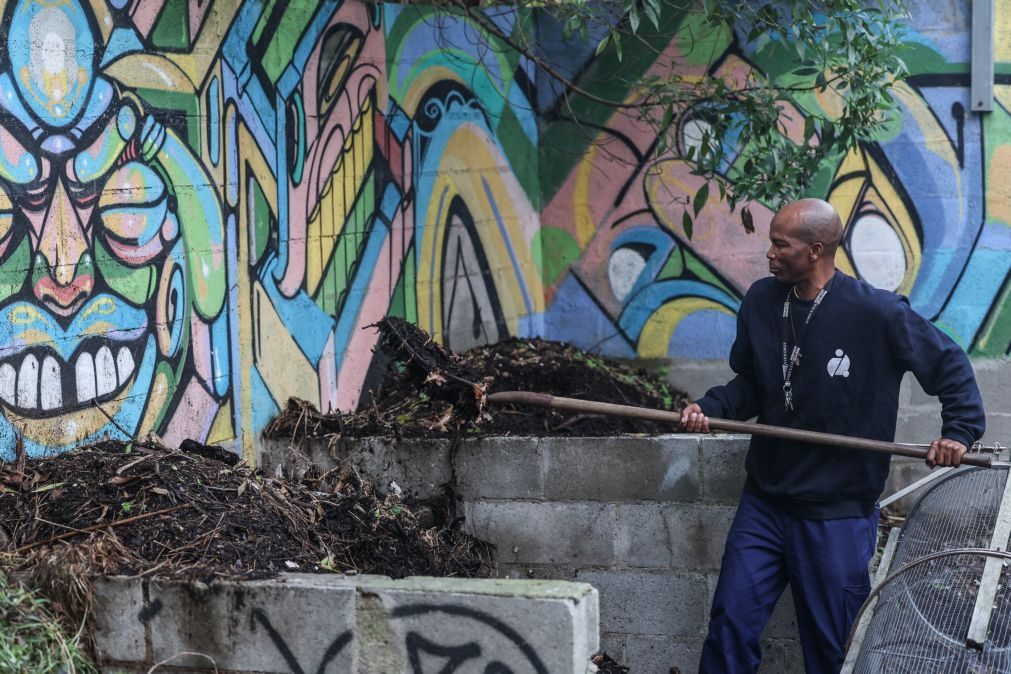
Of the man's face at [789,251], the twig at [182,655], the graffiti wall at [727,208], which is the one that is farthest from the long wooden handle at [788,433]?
→ the graffiti wall at [727,208]

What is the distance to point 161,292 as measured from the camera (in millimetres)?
5387

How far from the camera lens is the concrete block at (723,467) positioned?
579 cm

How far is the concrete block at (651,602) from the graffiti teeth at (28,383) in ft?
9.23

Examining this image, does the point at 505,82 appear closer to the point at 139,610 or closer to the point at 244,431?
the point at 244,431

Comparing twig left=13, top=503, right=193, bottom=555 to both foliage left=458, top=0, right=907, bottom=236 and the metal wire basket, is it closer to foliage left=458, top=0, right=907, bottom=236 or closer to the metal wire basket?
the metal wire basket

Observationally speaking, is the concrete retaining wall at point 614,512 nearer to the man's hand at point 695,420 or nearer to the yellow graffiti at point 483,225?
the man's hand at point 695,420

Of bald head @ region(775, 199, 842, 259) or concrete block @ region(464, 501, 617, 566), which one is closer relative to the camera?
bald head @ region(775, 199, 842, 259)

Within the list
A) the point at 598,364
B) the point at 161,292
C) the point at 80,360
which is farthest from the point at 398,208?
the point at 80,360

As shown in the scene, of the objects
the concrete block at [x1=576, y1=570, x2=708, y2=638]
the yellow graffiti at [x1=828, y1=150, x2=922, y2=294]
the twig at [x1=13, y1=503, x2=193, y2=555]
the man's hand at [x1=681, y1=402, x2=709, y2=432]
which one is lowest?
the concrete block at [x1=576, y1=570, x2=708, y2=638]

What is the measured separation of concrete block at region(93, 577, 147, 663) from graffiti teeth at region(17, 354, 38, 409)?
1014 millimetres

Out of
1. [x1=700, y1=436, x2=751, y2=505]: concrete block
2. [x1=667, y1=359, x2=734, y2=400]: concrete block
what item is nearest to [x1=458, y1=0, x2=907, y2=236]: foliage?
[x1=667, y1=359, x2=734, y2=400]: concrete block

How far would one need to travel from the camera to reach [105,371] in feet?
16.6

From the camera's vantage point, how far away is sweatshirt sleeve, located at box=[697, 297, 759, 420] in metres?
5.16

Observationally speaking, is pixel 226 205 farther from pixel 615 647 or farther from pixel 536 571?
pixel 615 647
